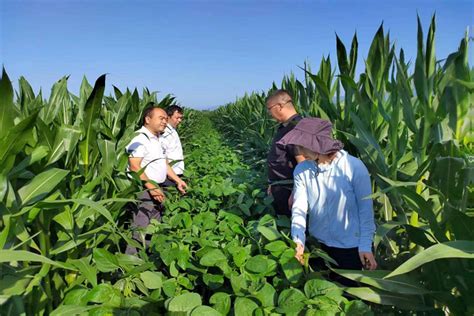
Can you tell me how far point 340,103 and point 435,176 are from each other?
65.2 inches

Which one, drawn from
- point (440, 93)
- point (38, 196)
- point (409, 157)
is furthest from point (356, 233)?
point (38, 196)

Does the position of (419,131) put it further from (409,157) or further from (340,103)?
(340,103)

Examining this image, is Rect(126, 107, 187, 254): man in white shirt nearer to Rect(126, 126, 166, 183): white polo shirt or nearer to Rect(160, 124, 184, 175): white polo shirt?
Rect(126, 126, 166, 183): white polo shirt

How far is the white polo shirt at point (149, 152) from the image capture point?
324 centimetres

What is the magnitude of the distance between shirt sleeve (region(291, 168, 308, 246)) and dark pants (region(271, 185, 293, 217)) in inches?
31.4

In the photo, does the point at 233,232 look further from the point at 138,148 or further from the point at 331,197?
the point at 138,148

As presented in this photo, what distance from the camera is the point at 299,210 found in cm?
216

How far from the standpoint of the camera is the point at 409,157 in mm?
2211

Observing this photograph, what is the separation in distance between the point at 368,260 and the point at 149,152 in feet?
6.79

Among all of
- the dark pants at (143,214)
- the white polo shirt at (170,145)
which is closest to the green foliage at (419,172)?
the dark pants at (143,214)

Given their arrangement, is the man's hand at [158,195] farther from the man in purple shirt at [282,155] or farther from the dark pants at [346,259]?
the dark pants at [346,259]

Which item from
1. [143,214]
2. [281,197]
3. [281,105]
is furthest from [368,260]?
[143,214]

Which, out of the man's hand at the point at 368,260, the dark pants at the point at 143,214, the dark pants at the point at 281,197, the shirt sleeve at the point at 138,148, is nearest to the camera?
the man's hand at the point at 368,260

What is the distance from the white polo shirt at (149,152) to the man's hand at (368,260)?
6.16ft
